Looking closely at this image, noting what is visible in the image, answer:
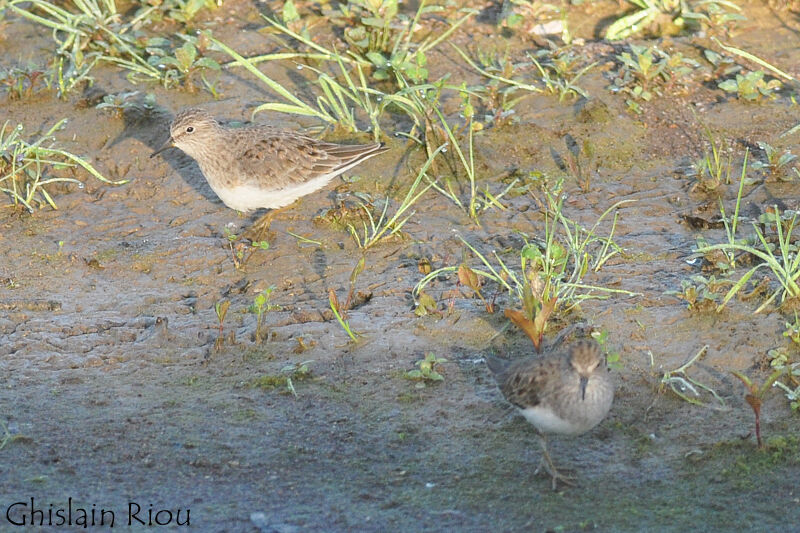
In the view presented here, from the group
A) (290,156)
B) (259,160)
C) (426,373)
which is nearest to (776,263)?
(426,373)

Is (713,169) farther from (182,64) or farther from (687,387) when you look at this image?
(182,64)

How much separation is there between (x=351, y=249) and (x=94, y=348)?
2016 mm

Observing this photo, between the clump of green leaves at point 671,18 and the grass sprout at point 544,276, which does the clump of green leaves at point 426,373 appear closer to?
the grass sprout at point 544,276

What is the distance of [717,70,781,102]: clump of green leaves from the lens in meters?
9.01

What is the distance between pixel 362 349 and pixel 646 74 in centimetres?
416

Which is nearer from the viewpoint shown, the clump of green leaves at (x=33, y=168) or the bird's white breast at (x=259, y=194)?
the bird's white breast at (x=259, y=194)

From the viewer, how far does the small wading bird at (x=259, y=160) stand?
795 cm

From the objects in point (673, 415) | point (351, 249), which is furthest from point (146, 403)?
point (673, 415)

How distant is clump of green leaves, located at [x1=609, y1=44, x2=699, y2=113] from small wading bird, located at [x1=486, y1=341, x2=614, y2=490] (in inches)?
160

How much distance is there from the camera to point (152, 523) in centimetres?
513

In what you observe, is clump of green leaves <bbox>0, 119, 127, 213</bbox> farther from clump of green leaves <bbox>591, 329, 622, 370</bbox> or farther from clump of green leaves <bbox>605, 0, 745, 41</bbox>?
clump of green leaves <bbox>605, 0, 745, 41</bbox>

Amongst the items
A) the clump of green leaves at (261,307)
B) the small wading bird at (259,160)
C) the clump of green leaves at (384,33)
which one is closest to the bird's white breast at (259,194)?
the small wading bird at (259,160)

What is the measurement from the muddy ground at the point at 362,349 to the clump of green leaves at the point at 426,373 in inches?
2.6

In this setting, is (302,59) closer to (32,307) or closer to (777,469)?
(32,307)
